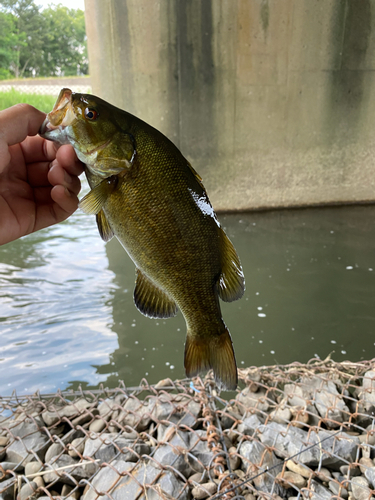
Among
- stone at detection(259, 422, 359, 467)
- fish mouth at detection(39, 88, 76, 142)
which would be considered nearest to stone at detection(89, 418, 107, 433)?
stone at detection(259, 422, 359, 467)

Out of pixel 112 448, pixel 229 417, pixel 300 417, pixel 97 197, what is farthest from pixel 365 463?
pixel 97 197

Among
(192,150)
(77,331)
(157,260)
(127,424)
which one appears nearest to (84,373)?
(77,331)

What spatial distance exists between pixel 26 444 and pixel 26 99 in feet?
57.5

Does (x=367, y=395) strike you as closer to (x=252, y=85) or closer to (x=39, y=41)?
(x=252, y=85)

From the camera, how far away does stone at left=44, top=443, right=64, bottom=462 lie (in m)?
2.20

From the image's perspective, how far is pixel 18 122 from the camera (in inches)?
56.2

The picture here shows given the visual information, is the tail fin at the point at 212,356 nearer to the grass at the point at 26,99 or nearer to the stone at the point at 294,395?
the stone at the point at 294,395

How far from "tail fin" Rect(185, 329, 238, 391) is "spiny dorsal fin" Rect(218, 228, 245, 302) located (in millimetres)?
129

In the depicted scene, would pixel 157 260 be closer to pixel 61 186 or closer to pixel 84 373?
pixel 61 186

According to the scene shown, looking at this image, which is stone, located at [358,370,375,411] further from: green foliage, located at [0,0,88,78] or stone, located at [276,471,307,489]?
green foliage, located at [0,0,88,78]

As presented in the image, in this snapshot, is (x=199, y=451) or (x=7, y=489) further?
(x=199, y=451)

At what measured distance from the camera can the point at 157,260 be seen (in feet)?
3.90

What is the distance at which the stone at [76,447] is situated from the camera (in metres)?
2.18

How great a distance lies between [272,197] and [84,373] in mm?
5189
